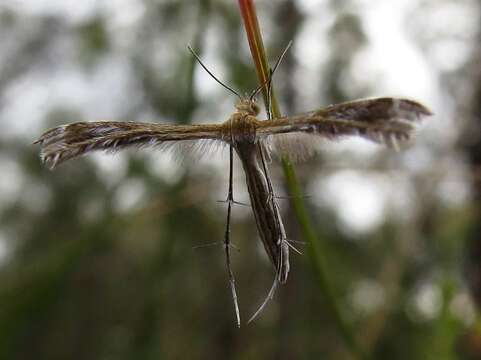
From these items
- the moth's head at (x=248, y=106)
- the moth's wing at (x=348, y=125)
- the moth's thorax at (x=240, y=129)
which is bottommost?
the moth's wing at (x=348, y=125)

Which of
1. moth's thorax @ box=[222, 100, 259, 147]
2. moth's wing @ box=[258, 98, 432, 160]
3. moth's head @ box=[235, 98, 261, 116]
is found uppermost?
moth's head @ box=[235, 98, 261, 116]

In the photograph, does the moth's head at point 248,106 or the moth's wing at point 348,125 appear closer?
the moth's wing at point 348,125

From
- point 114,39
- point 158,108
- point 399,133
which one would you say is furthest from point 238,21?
point 399,133

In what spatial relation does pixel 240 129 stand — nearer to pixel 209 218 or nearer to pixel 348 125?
pixel 348 125

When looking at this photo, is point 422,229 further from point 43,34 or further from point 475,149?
point 43,34

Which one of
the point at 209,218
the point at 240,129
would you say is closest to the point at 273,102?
the point at 240,129

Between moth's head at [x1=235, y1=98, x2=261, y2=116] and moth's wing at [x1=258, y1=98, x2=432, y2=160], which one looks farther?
moth's head at [x1=235, y1=98, x2=261, y2=116]

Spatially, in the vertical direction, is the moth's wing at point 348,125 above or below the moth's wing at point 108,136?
below
